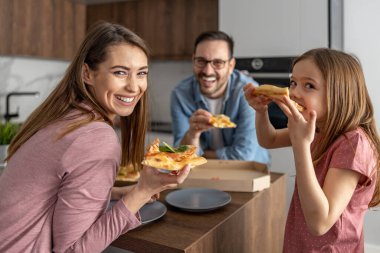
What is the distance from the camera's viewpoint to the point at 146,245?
3.45 ft

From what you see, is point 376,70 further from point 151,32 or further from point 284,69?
point 151,32

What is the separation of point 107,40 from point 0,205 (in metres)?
0.60

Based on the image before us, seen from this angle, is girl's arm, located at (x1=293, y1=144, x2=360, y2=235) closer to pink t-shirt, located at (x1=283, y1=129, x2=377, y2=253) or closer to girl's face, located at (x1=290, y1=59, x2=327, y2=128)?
pink t-shirt, located at (x1=283, y1=129, x2=377, y2=253)

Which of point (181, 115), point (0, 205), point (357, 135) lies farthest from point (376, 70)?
point (0, 205)

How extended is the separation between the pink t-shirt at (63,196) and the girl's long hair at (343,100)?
684 mm

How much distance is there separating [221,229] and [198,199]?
8.7 inches

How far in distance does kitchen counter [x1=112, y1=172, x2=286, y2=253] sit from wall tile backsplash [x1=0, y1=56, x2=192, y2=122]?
2.12 metres

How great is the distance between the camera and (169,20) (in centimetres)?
391

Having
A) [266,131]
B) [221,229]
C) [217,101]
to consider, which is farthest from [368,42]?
[221,229]

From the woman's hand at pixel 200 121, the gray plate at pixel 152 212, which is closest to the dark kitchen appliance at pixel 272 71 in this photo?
the woman's hand at pixel 200 121

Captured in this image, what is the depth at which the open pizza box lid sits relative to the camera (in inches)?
58.5

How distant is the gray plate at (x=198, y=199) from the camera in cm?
125

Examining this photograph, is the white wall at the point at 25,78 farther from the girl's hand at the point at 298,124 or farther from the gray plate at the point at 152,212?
the girl's hand at the point at 298,124

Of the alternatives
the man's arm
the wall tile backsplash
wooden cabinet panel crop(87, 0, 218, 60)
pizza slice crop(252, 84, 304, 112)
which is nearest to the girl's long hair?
pizza slice crop(252, 84, 304, 112)
